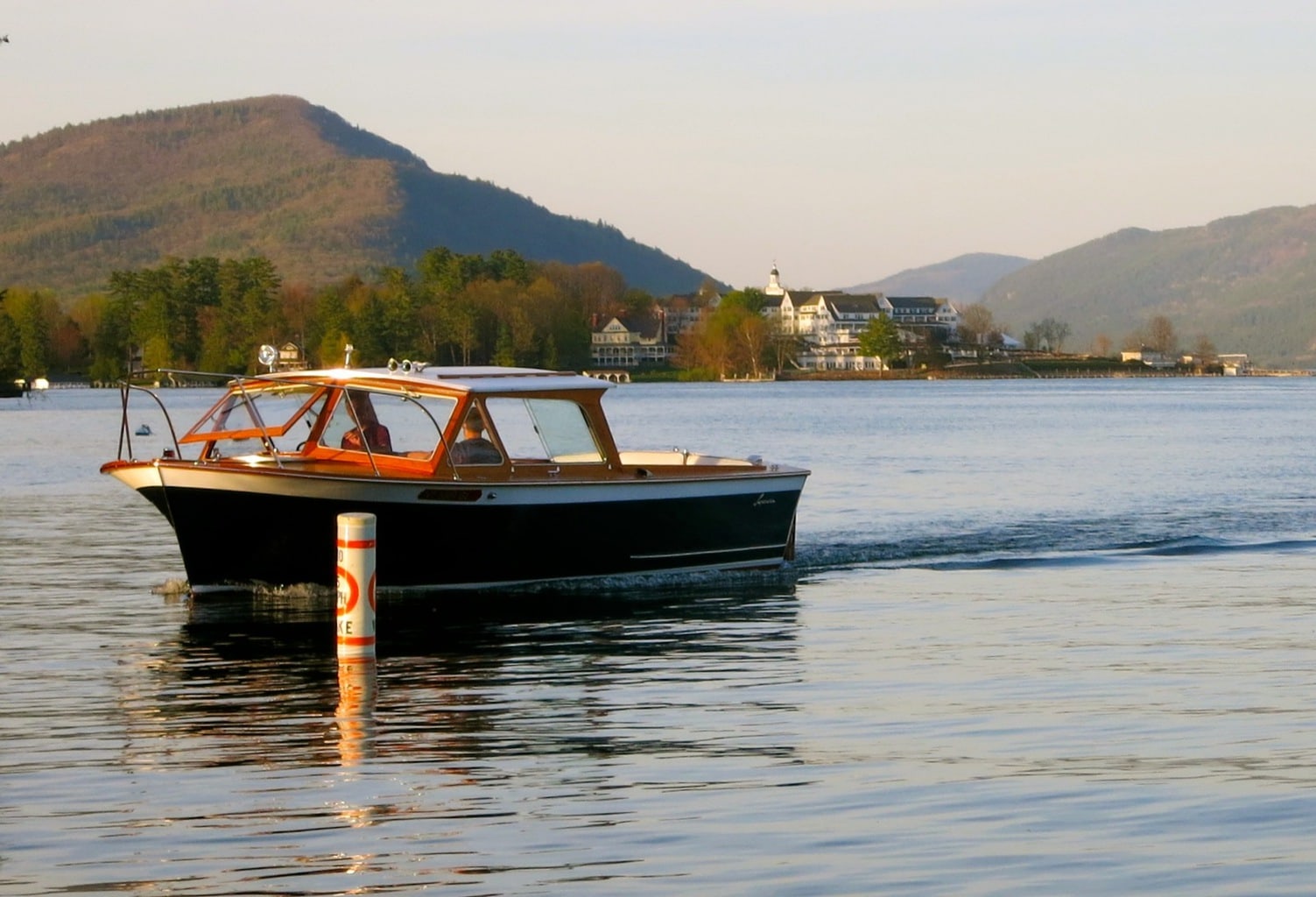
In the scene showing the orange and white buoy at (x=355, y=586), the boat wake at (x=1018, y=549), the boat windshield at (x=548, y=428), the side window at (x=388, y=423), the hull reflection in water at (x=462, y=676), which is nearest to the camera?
the hull reflection in water at (x=462, y=676)

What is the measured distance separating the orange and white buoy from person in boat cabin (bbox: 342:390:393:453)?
15.9ft

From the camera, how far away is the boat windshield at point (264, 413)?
70.9 ft

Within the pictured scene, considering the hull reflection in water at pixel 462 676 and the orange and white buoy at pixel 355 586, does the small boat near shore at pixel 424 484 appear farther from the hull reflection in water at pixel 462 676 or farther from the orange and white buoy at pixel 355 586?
the orange and white buoy at pixel 355 586

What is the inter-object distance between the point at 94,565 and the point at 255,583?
6.99 m

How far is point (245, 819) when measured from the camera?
1062 centimetres

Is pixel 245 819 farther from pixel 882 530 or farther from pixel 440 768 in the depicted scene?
pixel 882 530

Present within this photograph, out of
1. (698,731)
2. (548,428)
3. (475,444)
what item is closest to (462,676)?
(698,731)

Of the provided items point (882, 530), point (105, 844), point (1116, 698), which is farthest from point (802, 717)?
point (882, 530)

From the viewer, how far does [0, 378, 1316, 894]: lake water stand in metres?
9.77

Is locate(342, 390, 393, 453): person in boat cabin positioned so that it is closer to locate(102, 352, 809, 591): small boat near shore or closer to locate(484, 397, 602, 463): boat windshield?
locate(102, 352, 809, 591): small boat near shore

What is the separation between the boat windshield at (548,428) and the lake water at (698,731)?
66.9 inches

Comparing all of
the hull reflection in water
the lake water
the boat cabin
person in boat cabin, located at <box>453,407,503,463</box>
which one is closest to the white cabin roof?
the boat cabin

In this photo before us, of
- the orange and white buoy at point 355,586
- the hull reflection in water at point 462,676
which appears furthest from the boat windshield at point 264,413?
the orange and white buoy at point 355,586

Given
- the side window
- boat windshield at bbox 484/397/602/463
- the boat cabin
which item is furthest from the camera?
boat windshield at bbox 484/397/602/463
